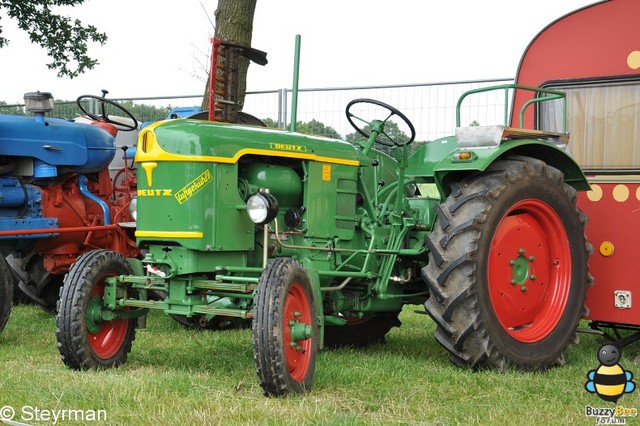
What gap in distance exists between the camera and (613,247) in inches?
216

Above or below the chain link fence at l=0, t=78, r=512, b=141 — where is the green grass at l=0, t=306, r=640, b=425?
below

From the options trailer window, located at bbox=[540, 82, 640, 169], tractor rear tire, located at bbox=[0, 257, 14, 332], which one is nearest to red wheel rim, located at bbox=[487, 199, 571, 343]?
trailer window, located at bbox=[540, 82, 640, 169]

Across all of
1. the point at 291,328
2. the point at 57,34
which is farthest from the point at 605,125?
the point at 57,34

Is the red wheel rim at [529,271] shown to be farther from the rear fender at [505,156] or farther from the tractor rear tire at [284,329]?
the tractor rear tire at [284,329]

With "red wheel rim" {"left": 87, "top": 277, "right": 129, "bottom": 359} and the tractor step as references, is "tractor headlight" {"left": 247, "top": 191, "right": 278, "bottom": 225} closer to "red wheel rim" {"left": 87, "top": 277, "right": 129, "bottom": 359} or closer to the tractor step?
the tractor step

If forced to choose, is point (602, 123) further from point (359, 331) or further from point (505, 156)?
point (359, 331)

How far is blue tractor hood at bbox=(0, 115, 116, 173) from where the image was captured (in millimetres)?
6395

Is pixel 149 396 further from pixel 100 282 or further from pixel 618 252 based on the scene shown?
pixel 618 252

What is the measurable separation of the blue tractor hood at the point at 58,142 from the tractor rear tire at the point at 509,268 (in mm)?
3197

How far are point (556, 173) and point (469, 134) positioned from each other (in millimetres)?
582

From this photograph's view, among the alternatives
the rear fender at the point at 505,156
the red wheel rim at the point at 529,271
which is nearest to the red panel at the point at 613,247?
the rear fender at the point at 505,156

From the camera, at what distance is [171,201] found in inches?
173

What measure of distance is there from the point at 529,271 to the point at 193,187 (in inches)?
82.6

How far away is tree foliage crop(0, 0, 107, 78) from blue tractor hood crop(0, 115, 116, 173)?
7.52m
